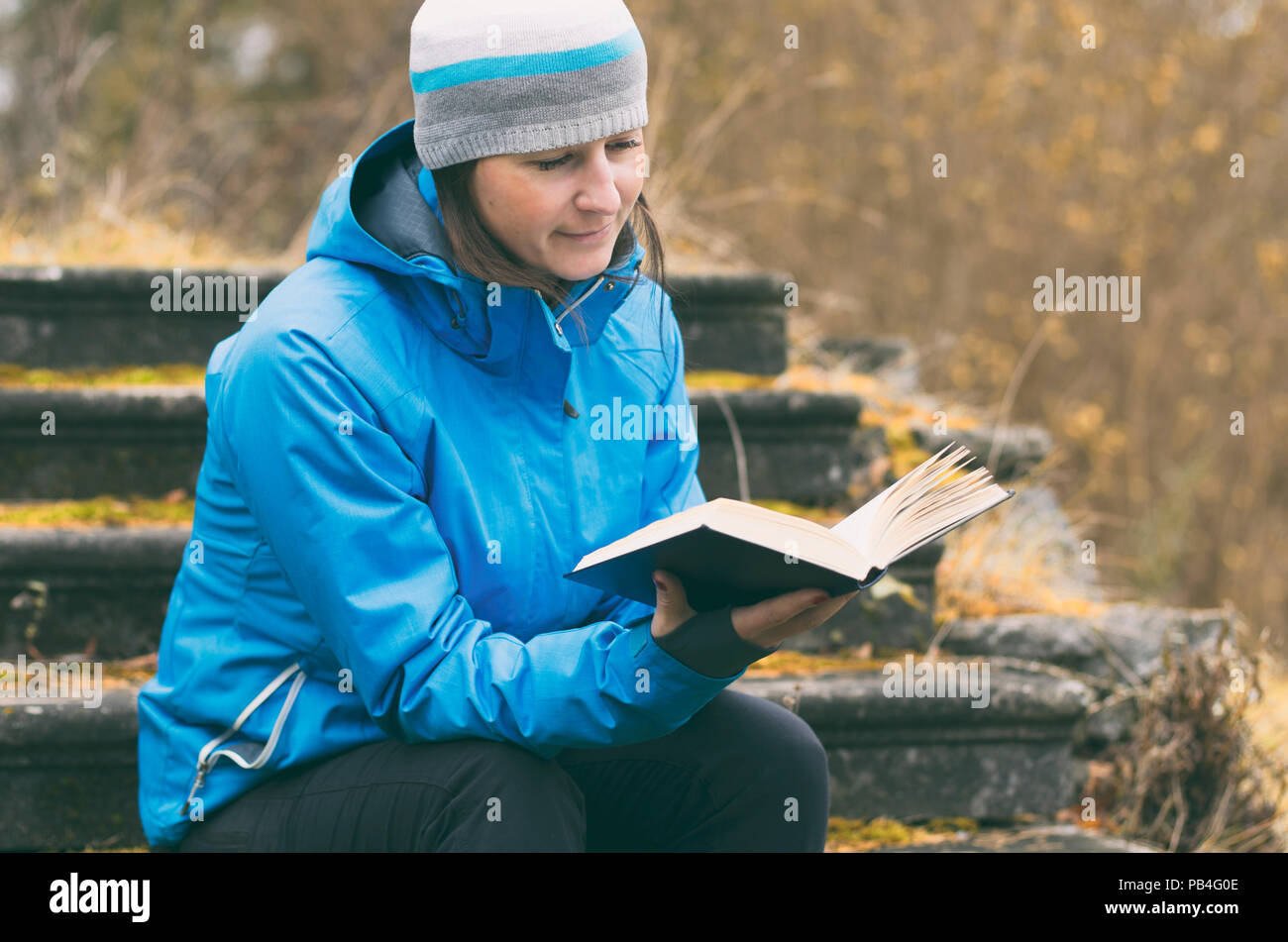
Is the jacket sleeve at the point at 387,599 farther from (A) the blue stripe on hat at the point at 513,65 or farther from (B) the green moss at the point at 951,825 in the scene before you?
(B) the green moss at the point at 951,825

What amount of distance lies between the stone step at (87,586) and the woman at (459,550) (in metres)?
0.87

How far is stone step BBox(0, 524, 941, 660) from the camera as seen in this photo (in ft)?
8.69

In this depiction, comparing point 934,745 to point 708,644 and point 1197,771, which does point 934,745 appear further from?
point 708,644

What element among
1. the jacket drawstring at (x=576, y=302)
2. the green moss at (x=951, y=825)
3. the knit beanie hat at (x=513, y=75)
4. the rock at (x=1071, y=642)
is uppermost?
the knit beanie hat at (x=513, y=75)

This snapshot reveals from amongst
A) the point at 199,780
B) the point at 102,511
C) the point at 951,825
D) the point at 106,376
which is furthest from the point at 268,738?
the point at 106,376

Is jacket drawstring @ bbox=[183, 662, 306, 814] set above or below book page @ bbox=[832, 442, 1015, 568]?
below

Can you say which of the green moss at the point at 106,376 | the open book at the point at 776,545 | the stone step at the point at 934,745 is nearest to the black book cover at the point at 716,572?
the open book at the point at 776,545

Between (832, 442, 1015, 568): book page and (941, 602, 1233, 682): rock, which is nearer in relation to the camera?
(832, 442, 1015, 568): book page

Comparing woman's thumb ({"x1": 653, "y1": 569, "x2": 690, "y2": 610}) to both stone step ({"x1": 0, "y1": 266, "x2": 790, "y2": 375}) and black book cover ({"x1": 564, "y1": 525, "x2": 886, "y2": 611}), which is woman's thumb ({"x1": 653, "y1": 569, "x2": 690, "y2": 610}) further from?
stone step ({"x1": 0, "y1": 266, "x2": 790, "y2": 375})

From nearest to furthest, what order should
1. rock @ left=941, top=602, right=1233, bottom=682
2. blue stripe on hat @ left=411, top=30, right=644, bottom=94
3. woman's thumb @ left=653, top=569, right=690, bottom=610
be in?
1. woman's thumb @ left=653, top=569, right=690, bottom=610
2. blue stripe on hat @ left=411, top=30, right=644, bottom=94
3. rock @ left=941, top=602, right=1233, bottom=682

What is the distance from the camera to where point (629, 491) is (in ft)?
6.55

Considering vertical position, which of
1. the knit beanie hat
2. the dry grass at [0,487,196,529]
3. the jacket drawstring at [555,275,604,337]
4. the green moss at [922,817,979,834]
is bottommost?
the green moss at [922,817,979,834]

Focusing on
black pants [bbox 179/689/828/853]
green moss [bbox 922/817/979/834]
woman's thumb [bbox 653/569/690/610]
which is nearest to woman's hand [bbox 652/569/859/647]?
woman's thumb [bbox 653/569/690/610]

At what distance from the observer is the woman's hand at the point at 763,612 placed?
158cm
